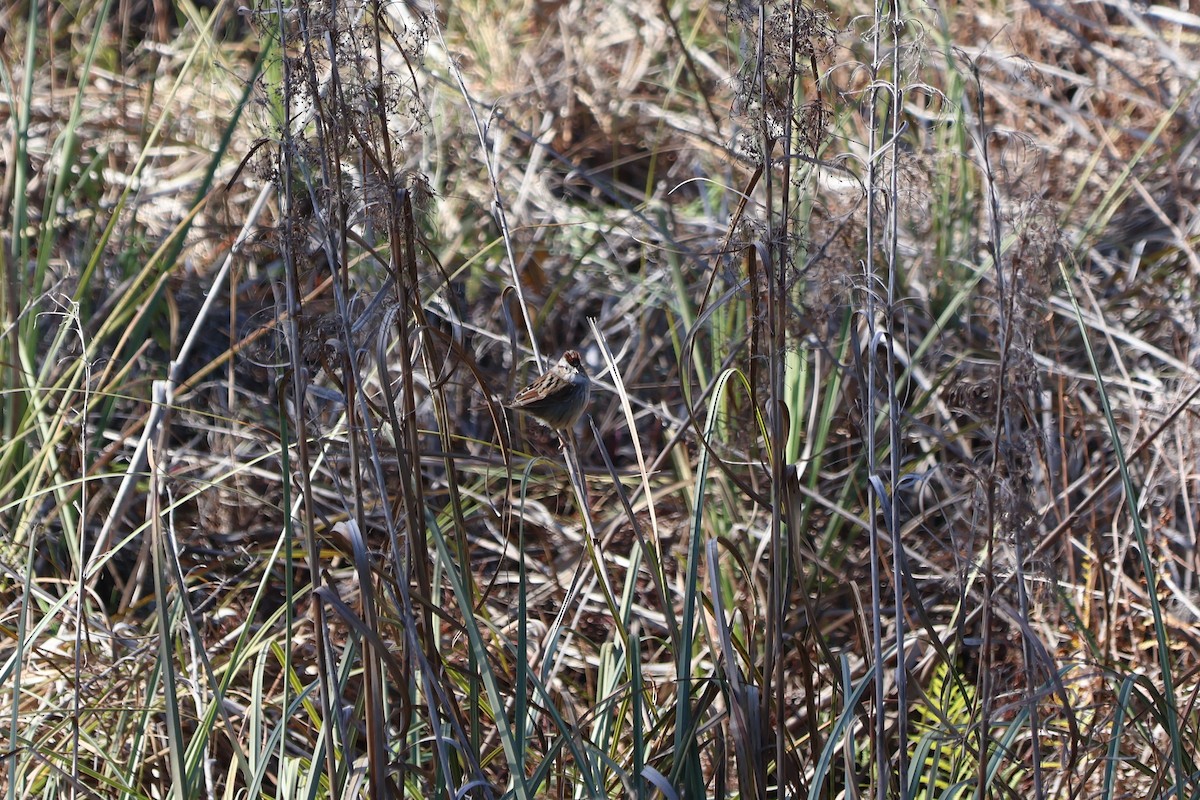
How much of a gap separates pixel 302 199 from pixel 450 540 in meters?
1.32

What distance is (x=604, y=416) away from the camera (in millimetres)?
3205

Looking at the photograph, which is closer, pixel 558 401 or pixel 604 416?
pixel 558 401

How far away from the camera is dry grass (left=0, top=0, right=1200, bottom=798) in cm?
133

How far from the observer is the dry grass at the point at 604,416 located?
52.2 inches

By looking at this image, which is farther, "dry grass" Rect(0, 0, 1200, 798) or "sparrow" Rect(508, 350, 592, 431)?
"sparrow" Rect(508, 350, 592, 431)

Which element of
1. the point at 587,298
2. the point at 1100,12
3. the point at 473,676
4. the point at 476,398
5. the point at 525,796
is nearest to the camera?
the point at 525,796

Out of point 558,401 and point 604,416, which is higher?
point 558,401

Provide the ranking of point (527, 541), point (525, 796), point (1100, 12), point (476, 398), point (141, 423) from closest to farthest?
point (525, 796) → point (141, 423) → point (527, 541) → point (476, 398) → point (1100, 12)

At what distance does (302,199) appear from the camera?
136 centimetres

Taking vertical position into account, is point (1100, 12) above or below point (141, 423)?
above

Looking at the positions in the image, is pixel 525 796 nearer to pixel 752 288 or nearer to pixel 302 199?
pixel 752 288

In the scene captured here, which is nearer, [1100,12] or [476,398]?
[476,398]

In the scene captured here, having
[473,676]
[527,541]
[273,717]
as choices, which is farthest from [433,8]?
[527,541]

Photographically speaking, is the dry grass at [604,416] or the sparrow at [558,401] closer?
the dry grass at [604,416]
